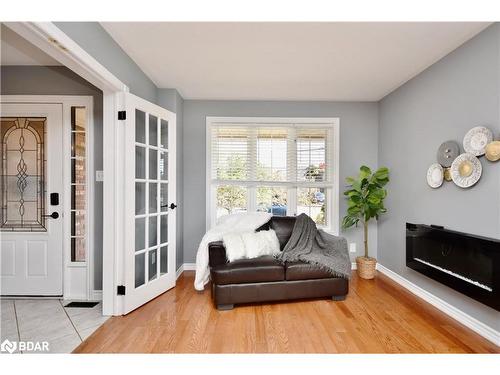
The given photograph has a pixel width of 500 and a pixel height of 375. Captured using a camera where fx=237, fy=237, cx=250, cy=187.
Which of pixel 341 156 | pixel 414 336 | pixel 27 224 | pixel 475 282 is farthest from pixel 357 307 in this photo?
pixel 27 224

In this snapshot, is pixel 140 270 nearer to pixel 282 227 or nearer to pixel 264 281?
pixel 264 281

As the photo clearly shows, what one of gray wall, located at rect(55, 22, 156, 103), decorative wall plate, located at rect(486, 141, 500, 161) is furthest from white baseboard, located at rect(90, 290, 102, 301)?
decorative wall plate, located at rect(486, 141, 500, 161)

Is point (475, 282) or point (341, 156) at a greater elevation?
point (341, 156)

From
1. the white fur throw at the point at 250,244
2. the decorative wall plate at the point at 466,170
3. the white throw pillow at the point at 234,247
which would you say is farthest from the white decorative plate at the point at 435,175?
→ the white throw pillow at the point at 234,247

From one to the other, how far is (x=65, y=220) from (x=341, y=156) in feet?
12.5

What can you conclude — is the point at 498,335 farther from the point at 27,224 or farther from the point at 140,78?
the point at 27,224

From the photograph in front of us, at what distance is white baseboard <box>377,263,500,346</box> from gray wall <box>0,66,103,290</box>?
12.1 feet

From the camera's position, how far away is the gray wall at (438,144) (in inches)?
78.6

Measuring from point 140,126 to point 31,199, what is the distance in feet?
5.04

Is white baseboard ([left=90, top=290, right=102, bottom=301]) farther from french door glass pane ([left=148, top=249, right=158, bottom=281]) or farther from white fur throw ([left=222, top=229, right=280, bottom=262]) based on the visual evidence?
white fur throw ([left=222, top=229, right=280, bottom=262])

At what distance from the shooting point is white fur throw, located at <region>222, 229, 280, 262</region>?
2665 millimetres

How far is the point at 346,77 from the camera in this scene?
2.93 metres

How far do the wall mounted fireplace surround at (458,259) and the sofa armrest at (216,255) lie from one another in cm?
223

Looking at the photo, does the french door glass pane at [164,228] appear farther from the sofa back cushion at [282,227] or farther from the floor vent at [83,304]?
the sofa back cushion at [282,227]
